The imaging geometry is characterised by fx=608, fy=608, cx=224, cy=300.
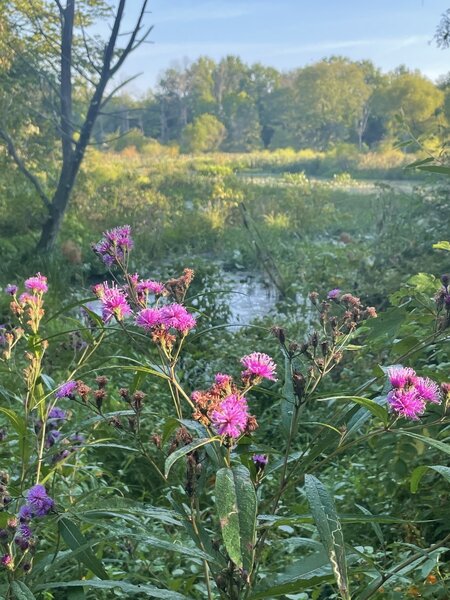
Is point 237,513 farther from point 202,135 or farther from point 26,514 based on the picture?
point 202,135

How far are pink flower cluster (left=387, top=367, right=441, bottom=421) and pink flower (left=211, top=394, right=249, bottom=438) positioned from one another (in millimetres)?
182

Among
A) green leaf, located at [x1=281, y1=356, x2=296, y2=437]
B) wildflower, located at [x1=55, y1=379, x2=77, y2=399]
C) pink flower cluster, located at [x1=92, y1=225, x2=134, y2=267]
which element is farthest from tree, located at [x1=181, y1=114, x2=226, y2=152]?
green leaf, located at [x1=281, y1=356, x2=296, y2=437]

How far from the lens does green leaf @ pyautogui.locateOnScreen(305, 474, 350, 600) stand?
0.59 metres

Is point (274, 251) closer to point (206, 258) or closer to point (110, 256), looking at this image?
point (206, 258)

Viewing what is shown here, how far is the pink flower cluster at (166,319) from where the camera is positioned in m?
0.82

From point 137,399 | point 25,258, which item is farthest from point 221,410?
point 25,258

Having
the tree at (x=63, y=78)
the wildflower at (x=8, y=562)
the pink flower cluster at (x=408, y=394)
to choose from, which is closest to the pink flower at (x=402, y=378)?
the pink flower cluster at (x=408, y=394)

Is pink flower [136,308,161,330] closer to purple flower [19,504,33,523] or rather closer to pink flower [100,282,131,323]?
pink flower [100,282,131,323]

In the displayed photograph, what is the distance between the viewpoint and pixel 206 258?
780 cm

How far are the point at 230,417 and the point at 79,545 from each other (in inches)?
15.4

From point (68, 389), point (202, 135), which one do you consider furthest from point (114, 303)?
point (202, 135)

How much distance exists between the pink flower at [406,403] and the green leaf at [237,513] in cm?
20

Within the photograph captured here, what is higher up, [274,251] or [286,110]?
[286,110]

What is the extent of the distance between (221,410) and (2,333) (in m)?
0.96
